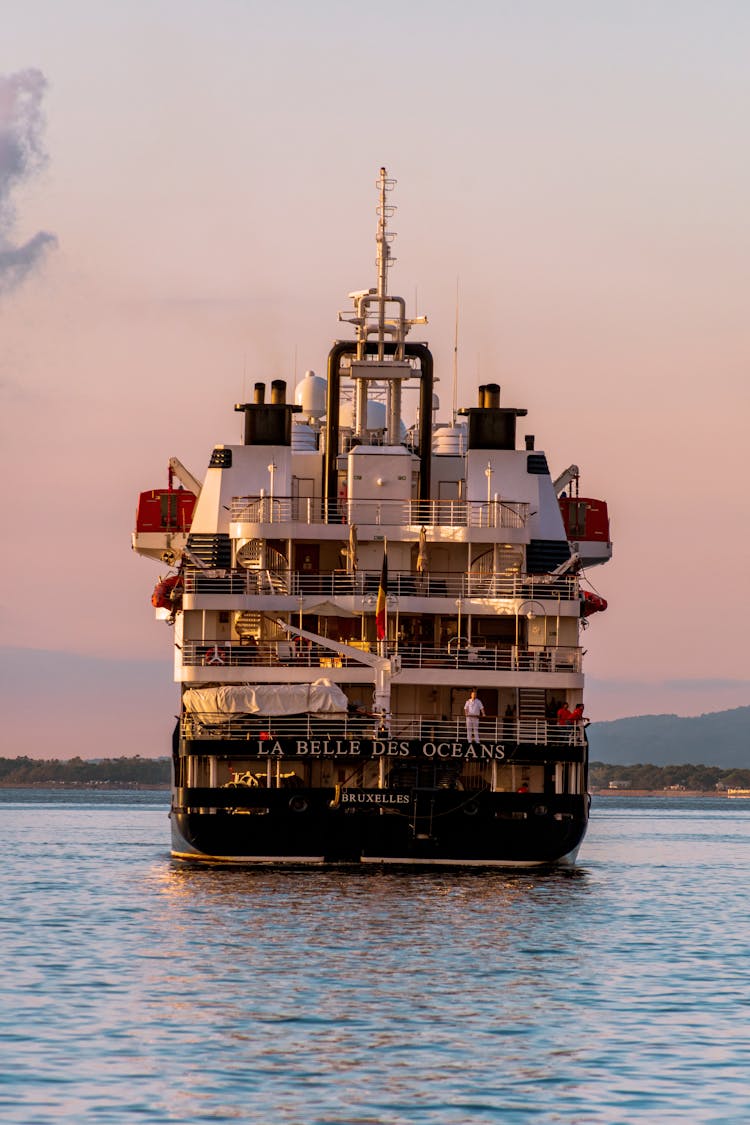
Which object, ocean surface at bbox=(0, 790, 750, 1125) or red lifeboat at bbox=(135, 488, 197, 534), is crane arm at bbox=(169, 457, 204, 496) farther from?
ocean surface at bbox=(0, 790, 750, 1125)

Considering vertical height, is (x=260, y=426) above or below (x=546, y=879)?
above

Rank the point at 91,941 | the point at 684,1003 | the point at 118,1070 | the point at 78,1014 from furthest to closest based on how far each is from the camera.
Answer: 1. the point at 91,941
2. the point at 684,1003
3. the point at 78,1014
4. the point at 118,1070

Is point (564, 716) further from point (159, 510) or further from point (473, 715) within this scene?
point (159, 510)

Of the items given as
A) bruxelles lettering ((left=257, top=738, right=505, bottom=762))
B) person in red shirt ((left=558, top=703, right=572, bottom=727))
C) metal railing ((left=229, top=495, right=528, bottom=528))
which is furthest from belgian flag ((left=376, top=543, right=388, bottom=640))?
person in red shirt ((left=558, top=703, right=572, bottom=727))

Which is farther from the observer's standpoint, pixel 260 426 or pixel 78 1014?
pixel 260 426

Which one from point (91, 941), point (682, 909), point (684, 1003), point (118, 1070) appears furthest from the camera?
point (682, 909)

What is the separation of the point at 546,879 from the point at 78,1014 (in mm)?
24697

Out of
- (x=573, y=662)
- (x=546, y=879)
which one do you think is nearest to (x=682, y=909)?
(x=546, y=879)

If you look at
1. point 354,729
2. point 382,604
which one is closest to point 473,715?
point 354,729

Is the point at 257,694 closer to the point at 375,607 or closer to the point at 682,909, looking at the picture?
the point at 375,607

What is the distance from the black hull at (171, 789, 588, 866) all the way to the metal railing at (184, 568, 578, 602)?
26.9 ft

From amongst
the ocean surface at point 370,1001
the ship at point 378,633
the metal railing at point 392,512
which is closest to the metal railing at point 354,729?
the ship at point 378,633

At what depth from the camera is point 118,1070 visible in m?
22.4

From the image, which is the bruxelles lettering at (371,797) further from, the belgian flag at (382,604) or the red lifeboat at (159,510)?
the red lifeboat at (159,510)
